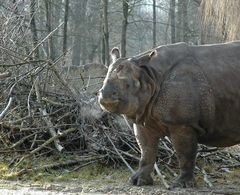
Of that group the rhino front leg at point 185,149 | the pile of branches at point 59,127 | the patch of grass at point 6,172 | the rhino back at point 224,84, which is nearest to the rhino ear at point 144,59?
the rhino back at point 224,84

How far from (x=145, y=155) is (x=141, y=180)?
0.93 feet

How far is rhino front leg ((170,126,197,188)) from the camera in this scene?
586 cm

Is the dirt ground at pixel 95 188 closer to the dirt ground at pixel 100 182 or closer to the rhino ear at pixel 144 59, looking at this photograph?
the dirt ground at pixel 100 182

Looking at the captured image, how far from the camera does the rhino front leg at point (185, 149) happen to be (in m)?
5.86

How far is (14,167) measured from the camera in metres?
7.34

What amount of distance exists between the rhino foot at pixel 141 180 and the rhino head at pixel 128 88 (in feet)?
2.61

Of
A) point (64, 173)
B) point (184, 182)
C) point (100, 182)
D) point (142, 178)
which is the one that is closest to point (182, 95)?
point (184, 182)

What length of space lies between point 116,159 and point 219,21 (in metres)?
2.45

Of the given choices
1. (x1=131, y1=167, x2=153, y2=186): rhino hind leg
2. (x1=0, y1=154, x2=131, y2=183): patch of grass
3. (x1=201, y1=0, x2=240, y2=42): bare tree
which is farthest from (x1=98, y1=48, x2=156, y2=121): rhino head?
(x1=201, y1=0, x2=240, y2=42): bare tree

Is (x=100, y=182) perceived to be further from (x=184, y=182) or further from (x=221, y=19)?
(x=221, y=19)

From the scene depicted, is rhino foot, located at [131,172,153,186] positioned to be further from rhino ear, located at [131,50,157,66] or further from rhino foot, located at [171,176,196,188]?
rhino ear, located at [131,50,157,66]

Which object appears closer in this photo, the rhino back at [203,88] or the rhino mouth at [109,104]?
the rhino mouth at [109,104]

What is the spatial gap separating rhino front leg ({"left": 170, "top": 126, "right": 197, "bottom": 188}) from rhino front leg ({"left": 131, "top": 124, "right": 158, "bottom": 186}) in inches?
17.3

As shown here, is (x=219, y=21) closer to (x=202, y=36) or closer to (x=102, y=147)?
(x=202, y=36)
